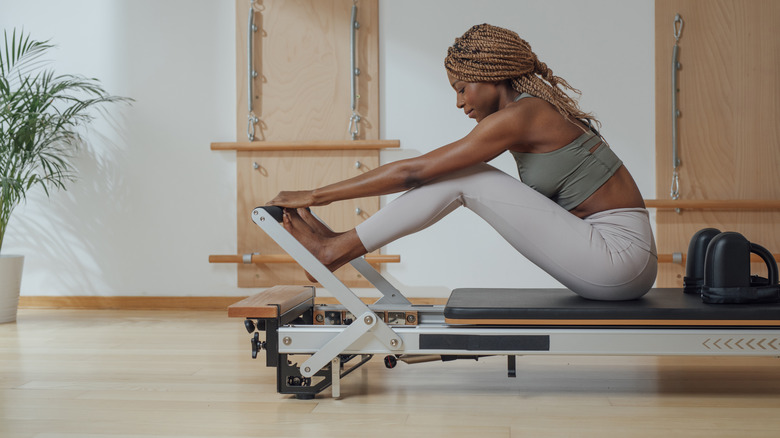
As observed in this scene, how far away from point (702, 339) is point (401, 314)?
751mm

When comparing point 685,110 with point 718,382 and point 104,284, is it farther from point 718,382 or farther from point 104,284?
point 104,284

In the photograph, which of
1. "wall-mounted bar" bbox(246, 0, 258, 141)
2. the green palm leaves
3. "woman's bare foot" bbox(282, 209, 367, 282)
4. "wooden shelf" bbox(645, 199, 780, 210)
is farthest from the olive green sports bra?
the green palm leaves

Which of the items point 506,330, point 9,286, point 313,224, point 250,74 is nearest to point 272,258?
point 250,74

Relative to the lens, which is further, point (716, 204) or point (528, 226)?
point (716, 204)

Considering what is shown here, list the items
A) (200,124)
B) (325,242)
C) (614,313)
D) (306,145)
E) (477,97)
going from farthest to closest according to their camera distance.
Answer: (200,124), (306,145), (477,97), (325,242), (614,313)

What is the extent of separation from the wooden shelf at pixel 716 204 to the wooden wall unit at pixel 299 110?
130cm

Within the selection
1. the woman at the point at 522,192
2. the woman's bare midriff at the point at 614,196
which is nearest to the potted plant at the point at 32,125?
the woman at the point at 522,192

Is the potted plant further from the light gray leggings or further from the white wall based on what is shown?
the light gray leggings

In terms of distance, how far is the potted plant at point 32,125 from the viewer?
10.9 feet

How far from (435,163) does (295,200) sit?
0.35 metres

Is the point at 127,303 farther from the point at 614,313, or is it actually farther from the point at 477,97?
the point at 614,313

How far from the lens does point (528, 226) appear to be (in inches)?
69.9

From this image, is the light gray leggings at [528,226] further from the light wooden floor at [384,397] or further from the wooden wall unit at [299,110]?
the wooden wall unit at [299,110]

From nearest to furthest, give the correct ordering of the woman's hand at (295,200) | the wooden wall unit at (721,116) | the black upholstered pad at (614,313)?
the black upholstered pad at (614,313) → the woman's hand at (295,200) → the wooden wall unit at (721,116)
